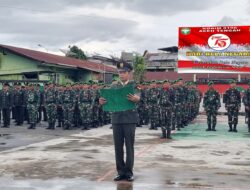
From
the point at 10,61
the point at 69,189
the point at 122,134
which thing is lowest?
the point at 69,189

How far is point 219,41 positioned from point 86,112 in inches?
242

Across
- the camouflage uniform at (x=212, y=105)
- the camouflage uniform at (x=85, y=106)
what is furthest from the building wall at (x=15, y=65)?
the camouflage uniform at (x=212, y=105)

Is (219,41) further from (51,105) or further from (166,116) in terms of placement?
(51,105)

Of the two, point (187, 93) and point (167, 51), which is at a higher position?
point (167, 51)

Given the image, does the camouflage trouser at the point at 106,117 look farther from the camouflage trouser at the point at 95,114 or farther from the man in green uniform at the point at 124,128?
the man in green uniform at the point at 124,128

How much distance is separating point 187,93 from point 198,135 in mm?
3833

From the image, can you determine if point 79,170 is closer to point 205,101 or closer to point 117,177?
point 117,177

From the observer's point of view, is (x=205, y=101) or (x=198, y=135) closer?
(x=198, y=135)

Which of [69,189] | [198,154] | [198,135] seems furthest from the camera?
[198,135]

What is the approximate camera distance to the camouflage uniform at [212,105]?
15844mm

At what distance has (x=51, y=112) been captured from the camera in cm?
1625

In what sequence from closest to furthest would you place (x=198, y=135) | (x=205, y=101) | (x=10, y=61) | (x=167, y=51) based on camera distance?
(x=198, y=135)
(x=205, y=101)
(x=10, y=61)
(x=167, y=51)

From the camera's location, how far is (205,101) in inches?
631

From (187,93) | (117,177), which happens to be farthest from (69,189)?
(187,93)
